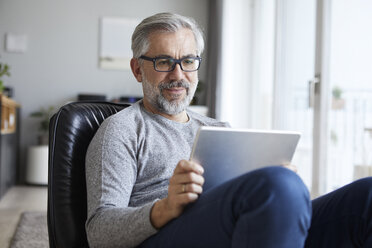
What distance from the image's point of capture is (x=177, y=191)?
3.03 ft

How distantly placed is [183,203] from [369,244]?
44cm

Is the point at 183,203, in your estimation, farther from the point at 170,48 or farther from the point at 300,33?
the point at 300,33

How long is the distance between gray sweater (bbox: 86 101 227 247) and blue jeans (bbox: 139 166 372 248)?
3.0 inches

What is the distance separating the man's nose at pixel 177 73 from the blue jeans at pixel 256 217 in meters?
0.55

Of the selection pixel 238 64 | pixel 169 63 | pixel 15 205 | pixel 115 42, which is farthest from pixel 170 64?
pixel 115 42

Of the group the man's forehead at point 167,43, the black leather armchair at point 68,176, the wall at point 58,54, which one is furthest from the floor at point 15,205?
the man's forehead at point 167,43

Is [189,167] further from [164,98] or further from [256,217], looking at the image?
[164,98]

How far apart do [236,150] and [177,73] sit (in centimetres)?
48

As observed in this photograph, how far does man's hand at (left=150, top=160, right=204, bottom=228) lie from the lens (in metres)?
0.90

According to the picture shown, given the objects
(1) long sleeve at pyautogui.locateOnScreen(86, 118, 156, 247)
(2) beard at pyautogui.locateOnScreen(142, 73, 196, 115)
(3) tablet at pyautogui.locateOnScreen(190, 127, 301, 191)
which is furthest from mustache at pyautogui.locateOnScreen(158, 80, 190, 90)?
(3) tablet at pyautogui.locateOnScreen(190, 127, 301, 191)

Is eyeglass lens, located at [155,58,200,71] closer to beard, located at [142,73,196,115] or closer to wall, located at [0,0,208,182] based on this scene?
beard, located at [142,73,196,115]

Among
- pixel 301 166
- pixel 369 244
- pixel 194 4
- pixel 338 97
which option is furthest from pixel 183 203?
pixel 194 4

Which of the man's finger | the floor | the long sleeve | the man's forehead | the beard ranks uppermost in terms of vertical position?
the man's forehead

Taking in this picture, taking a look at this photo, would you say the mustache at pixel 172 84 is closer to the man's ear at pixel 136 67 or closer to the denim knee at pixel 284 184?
the man's ear at pixel 136 67
